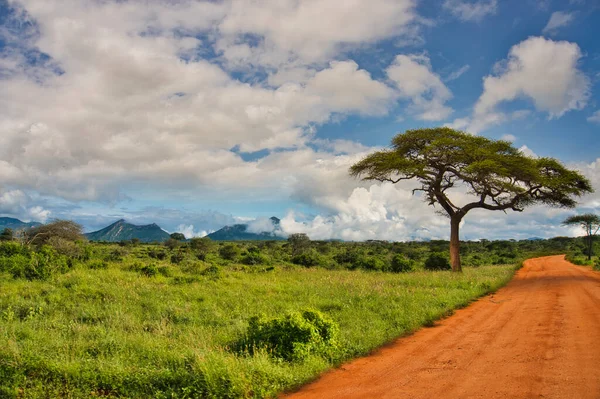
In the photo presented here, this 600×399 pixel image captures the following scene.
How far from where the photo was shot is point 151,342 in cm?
754

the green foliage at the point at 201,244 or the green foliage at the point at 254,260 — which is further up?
the green foliage at the point at 201,244

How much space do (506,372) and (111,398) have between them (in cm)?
565

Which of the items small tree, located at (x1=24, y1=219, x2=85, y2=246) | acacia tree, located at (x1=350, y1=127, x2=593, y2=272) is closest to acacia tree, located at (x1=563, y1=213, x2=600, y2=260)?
acacia tree, located at (x1=350, y1=127, x2=593, y2=272)

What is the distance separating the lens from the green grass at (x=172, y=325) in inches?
231

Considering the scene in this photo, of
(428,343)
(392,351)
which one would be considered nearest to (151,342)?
(392,351)

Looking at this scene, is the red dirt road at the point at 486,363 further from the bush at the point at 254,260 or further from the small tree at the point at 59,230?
the small tree at the point at 59,230

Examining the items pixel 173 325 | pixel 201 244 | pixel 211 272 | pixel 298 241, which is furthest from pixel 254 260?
pixel 298 241

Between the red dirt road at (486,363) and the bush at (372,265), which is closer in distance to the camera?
the red dirt road at (486,363)

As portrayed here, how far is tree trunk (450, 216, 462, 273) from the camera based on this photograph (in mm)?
22109

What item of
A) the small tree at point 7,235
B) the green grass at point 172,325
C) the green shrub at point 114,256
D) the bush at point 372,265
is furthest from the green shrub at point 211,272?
the small tree at point 7,235

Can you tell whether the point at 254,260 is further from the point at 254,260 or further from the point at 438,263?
the point at 438,263

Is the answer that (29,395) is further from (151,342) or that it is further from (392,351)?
(392,351)

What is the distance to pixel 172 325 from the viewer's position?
9.54 metres

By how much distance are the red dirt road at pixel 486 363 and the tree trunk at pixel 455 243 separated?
11.8 m
